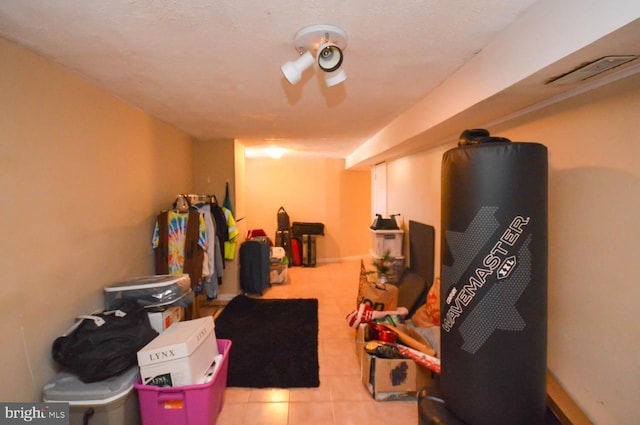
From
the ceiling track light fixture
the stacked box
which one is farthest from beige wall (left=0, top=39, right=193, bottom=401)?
the stacked box

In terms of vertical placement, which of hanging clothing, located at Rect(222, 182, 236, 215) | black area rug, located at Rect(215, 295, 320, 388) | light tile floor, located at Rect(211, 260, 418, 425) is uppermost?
hanging clothing, located at Rect(222, 182, 236, 215)

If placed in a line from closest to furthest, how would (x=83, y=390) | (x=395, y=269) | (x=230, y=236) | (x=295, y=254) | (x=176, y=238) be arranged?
(x=83, y=390)
(x=176, y=238)
(x=230, y=236)
(x=395, y=269)
(x=295, y=254)

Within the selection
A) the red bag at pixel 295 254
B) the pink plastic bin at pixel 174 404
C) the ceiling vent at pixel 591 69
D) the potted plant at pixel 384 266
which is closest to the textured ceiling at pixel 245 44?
the ceiling vent at pixel 591 69

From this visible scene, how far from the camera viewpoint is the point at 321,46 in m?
1.21

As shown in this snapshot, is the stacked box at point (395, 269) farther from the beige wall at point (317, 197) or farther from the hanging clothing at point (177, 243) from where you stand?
the beige wall at point (317, 197)

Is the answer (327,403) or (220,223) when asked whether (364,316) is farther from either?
(220,223)

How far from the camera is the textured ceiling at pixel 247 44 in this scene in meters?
1.10

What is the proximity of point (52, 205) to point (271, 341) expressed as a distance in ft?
6.92

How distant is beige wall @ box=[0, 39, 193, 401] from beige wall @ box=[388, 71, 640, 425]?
8.96ft

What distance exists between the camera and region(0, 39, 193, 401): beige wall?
1.37 m

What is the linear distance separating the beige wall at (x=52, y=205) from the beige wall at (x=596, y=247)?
8.96 ft

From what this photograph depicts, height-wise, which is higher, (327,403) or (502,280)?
(502,280)

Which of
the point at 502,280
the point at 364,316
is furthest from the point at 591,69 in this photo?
the point at 364,316

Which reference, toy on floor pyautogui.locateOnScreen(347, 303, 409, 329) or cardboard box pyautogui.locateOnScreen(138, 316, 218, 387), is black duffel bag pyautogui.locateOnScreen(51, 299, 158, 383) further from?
toy on floor pyautogui.locateOnScreen(347, 303, 409, 329)
